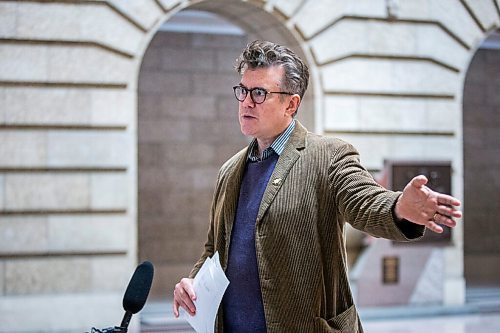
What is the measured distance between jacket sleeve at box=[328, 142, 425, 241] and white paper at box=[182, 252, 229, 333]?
0.54m

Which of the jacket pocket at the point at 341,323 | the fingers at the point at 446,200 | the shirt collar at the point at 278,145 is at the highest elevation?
the shirt collar at the point at 278,145

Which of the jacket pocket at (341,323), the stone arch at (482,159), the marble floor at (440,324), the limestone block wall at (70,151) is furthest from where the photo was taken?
the stone arch at (482,159)

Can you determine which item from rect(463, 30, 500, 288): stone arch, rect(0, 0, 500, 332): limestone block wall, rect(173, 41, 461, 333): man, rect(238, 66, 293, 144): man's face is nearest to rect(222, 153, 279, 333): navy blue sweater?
rect(173, 41, 461, 333): man

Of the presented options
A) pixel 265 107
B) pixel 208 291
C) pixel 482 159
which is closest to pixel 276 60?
pixel 265 107

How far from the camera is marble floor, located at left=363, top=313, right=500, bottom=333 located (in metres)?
11.1

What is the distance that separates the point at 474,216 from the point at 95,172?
8015 mm

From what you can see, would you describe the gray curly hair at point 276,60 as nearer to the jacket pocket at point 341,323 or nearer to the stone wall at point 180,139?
the jacket pocket at point 341,323

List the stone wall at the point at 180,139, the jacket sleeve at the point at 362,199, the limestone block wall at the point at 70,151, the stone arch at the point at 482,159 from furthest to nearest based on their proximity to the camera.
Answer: the stone arch at the point at 482,159, the stone wall at the point at 180,139, the limestone block wall at the point at 70,151, the jacket sleeve at the point at 362,199

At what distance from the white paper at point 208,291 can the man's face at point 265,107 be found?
51cm

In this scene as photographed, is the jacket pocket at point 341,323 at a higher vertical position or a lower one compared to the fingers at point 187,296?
lower

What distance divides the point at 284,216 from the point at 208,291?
0.44m

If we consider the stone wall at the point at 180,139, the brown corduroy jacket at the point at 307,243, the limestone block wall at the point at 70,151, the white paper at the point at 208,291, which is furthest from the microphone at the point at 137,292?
the stone wall at the point at 180,139

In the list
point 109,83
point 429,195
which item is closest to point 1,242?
point 109,83

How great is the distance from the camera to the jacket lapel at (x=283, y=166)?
3.59 metres
